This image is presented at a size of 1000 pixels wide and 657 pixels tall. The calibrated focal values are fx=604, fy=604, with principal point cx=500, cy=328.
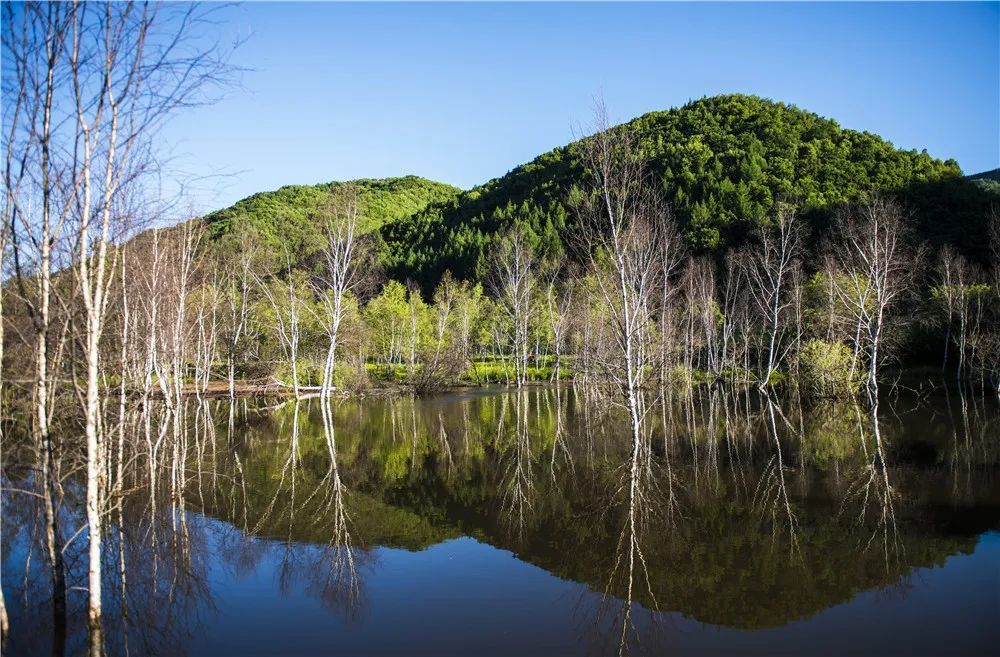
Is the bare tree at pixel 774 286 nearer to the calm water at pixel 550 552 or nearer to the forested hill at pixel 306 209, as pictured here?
the calm water at pixel 550 552

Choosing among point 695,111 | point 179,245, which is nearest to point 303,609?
point 179,245

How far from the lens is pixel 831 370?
31734 mm

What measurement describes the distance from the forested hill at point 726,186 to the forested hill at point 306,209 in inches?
446

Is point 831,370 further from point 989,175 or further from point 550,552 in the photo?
point 989,175

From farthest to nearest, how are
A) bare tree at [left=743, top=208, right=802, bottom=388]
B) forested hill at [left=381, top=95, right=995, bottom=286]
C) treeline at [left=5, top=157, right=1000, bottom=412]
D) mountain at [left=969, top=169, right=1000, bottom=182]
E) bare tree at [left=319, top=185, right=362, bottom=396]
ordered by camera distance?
1. mountain at [left=969, top=169, right=1000, bottom=182]
2. forested hill at [left=381, top=95, right=995, bottom=286]
3. bare tree at [left=743, top=208, right=802, bottom=388]
4. bare tree at [left=319, top=185, right=362, bottom=396]
5. treeline at [left=5, top=157, right=1000, bottom=412]

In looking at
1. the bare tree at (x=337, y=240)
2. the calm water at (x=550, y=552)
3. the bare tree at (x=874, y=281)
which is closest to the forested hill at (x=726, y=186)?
the bare tree at (x=874, y=281)

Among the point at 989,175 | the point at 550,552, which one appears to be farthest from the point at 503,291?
the point at 989,175

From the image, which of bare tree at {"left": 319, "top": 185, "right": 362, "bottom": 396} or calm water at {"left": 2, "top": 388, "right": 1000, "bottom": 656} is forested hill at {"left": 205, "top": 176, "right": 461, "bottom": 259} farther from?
calm water at {"left": 2, "top": 388, "right": 1000, "bottom": 656}

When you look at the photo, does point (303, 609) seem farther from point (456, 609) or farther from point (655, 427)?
point (655, 427)

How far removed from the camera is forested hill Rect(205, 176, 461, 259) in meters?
44.1

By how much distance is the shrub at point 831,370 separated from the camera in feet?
103

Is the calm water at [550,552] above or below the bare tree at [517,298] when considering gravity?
below

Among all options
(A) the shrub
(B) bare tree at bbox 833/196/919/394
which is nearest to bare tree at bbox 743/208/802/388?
(A) the shrub

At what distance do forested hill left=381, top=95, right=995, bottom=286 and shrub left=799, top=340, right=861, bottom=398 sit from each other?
3749cm
